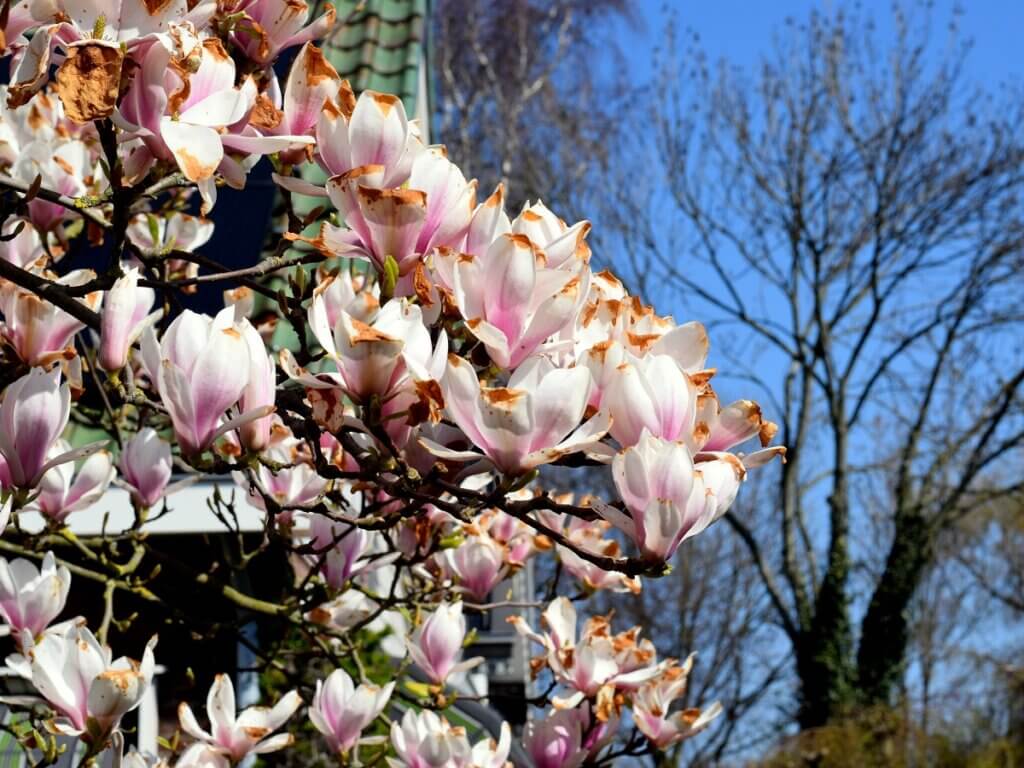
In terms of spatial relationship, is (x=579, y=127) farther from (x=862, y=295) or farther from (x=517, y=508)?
(x=517, y=508)

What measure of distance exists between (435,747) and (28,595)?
56 centimetres

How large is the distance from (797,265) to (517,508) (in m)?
10.7

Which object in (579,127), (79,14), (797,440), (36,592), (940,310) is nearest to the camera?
(79,14)

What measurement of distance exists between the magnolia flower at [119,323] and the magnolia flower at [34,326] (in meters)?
0.16

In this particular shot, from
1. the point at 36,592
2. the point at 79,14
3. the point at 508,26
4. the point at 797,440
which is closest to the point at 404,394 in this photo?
the point at 79,14

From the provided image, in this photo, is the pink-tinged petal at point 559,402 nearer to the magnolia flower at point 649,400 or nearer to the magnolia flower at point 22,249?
the magnolia flower at point 649,400

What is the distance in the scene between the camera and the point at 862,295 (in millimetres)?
11164

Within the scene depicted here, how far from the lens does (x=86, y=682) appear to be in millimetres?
1224

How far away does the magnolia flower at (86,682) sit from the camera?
1165 millimetres

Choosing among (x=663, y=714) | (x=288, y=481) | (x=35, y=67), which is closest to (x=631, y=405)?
(x=35, y=67)

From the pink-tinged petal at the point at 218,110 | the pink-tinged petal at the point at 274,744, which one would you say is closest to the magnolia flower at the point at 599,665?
the pink-tinged petal at the point at 274,744

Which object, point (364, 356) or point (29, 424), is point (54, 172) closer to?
point (29, 424)

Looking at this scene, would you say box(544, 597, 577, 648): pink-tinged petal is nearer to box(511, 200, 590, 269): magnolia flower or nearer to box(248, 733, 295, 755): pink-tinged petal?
box(248, 733, 295, 755): pink-tinged petal

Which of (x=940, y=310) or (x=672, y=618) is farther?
(x=672, y=618)
